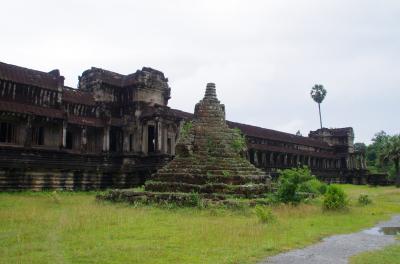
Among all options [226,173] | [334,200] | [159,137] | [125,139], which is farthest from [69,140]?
[334,200]

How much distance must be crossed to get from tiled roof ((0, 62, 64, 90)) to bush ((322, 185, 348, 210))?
19.9m

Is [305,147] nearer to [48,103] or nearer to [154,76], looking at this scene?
[154,76]

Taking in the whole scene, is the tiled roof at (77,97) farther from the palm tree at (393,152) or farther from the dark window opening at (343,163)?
the dark window opening at (343,163)

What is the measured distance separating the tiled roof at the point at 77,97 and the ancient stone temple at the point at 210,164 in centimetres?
1141

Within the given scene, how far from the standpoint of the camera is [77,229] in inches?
472

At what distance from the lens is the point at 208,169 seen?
20.2m

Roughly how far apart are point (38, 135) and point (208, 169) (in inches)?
549

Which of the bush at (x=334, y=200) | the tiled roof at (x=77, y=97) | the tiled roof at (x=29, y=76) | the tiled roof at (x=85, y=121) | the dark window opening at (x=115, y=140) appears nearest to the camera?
the bush at (x=334, y=200)

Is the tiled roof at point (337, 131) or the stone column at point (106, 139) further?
the tiled roof at point (337, 131)

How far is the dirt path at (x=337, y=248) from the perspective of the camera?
8578 millimetres

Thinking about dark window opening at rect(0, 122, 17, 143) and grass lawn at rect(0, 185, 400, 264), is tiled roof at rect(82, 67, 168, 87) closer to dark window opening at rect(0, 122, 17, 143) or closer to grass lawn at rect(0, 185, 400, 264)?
dark window opening at rect(0, 122, 17, 143)

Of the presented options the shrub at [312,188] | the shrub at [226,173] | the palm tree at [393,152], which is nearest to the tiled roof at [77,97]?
the shrub at [226,173]

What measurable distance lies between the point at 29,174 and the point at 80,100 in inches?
290

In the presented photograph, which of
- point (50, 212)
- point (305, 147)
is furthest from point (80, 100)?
point (305, 147)
